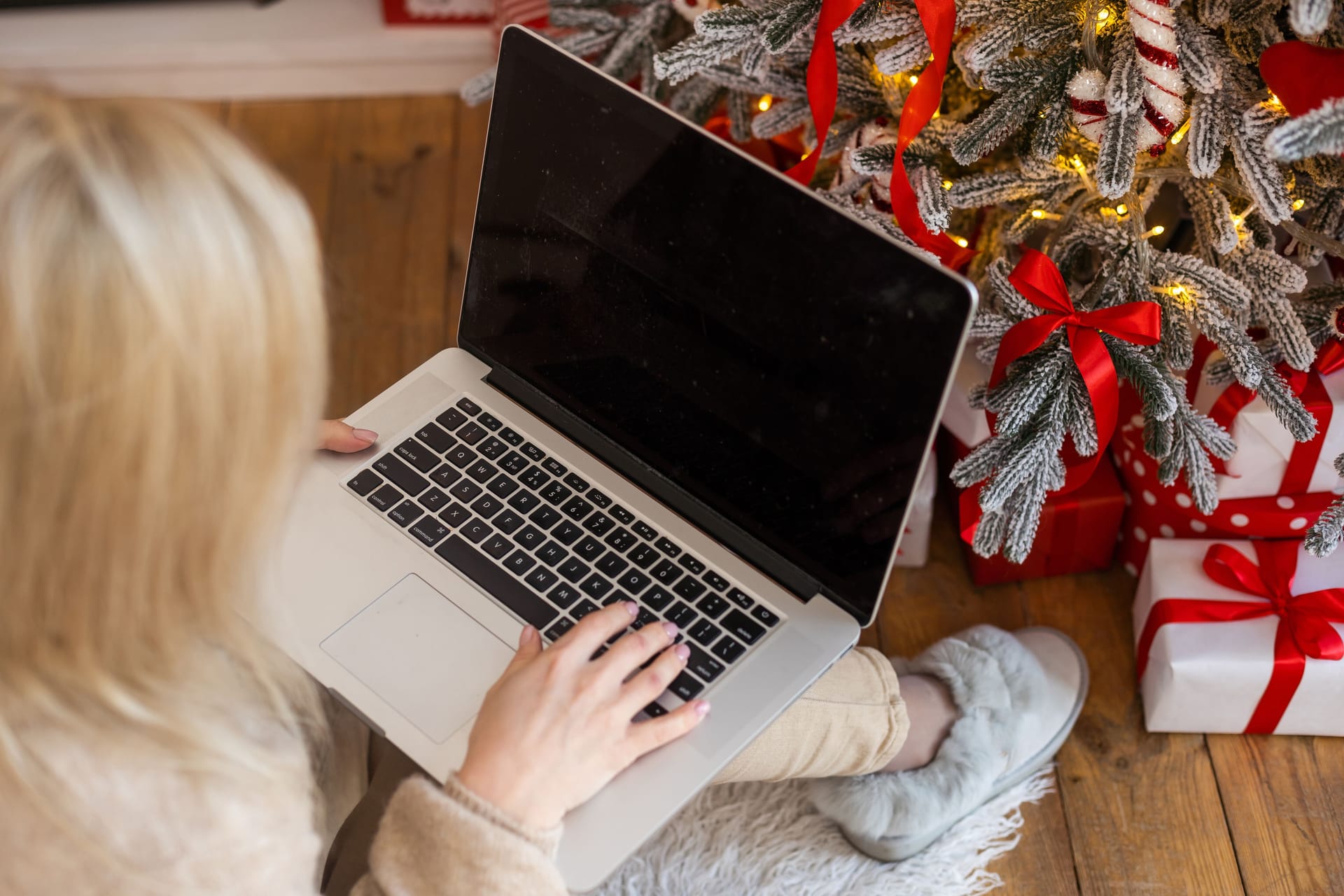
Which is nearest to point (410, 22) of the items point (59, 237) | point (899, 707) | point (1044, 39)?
point (1044, 39)

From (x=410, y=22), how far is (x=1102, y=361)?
1245 millimetres

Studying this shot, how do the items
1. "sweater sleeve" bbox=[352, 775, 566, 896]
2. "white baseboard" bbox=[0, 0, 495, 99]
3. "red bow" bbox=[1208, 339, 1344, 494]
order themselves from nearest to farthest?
"sweater sleeve" bbox=[352, 775, 566, 896], "red bow" bbox=[1208, 339, 1344, 494], "white baseboard" bbox=[0, 0, 495, 99]

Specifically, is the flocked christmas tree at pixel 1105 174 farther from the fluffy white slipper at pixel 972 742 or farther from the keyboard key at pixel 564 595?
the keyboard key at pixel 564 595

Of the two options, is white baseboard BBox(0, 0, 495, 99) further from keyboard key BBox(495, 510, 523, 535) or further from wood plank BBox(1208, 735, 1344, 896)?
wood plank BBox(1208, 735, 1344, 896)

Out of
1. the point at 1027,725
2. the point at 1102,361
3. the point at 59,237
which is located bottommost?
the point at 1027,725

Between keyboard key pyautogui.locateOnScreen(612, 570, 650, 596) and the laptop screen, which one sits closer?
the laptop screen

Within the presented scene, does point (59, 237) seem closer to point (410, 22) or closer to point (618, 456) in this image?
point (618, 456)

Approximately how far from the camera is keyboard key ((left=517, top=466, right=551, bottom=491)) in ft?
2.82

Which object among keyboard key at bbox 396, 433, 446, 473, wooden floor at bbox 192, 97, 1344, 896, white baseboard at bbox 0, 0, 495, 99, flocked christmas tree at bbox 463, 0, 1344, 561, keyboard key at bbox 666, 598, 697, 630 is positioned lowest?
wooden floor at bbox 192, 97, 1344, 896

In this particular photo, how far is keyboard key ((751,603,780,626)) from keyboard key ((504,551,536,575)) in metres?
0.15

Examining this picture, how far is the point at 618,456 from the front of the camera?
87 centimetres

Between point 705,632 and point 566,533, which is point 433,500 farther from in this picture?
point 705,632

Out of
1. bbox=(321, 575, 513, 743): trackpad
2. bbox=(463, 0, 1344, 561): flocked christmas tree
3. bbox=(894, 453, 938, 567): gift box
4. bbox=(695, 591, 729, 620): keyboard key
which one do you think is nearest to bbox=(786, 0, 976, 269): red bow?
bbox=(463, 0, 1344, 561): flocked christmas tree

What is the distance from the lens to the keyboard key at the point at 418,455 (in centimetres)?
87
